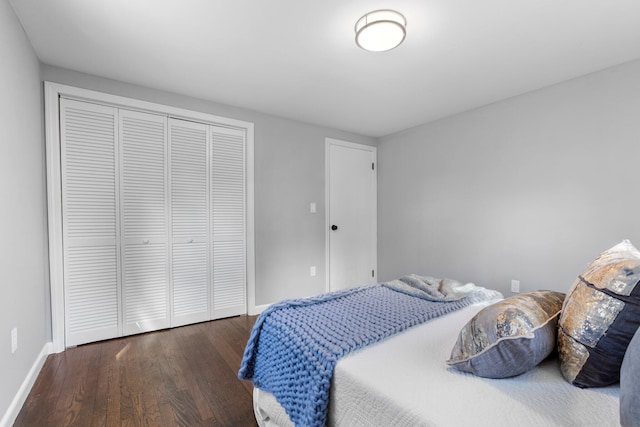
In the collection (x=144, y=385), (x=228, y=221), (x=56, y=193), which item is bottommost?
(x=144, y=385)

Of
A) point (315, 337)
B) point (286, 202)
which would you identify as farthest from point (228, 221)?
point (315, 337)

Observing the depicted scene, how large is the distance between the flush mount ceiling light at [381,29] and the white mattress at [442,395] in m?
1.73

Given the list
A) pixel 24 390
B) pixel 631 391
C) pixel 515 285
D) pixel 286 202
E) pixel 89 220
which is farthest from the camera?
pixel 286 202

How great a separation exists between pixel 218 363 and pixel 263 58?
2322 millimetres

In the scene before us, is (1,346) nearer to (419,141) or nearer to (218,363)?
(218,363)

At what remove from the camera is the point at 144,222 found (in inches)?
106

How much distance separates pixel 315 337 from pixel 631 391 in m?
0.94

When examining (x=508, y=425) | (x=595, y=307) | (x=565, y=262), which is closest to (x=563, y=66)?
(x=565, y=262)

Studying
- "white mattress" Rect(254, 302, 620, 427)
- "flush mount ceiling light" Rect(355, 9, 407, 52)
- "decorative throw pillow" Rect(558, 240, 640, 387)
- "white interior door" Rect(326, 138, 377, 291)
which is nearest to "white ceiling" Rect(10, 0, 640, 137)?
"flush mount ceiling light" Rect(355, 9, 407, 52)

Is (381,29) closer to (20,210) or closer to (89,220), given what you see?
(20,210)

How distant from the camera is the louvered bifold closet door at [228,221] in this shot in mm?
3057

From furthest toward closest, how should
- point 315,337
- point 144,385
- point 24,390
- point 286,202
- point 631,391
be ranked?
point 286,202, point 144,385, point 24,390, point 315,337, point 631,391

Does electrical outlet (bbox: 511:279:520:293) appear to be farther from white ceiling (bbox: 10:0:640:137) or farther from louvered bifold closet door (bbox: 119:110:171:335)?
louvered bifold closet door (bbox: 119:110:171:335)

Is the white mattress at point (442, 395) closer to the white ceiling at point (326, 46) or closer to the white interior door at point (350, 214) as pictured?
the white ceiling at point (326, 46)
